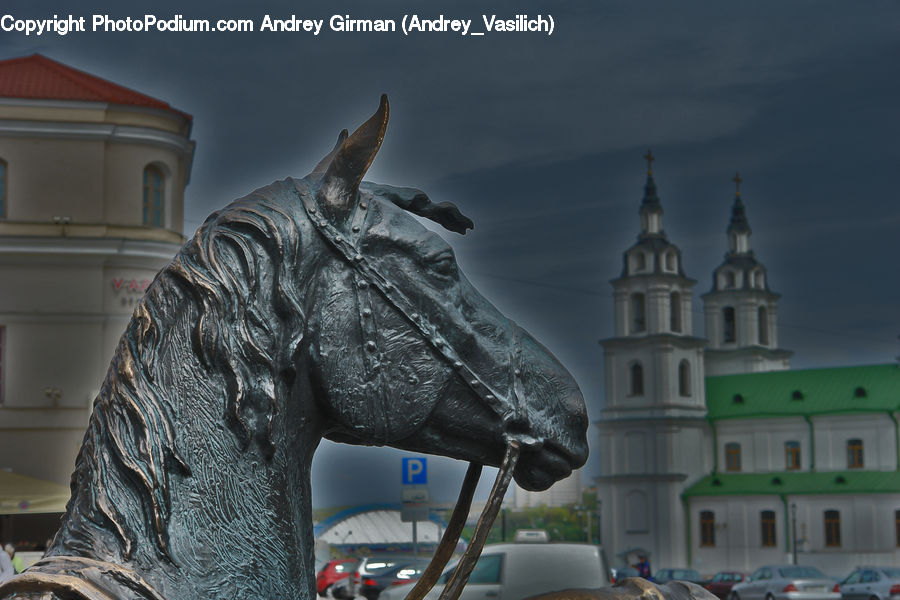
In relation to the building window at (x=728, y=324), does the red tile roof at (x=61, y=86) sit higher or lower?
lower

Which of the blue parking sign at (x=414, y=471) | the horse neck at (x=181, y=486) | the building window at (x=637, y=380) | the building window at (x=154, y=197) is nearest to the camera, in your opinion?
the horse neck at (x=181, y=486)

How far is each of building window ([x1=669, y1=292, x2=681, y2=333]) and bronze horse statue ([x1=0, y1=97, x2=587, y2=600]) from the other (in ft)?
209

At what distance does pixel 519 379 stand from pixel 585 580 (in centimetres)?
584

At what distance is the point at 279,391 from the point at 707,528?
61782mm

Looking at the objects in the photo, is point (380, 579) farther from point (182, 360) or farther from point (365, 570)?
point (182, 360)

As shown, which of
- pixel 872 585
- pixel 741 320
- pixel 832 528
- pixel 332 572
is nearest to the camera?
pixel 332 572

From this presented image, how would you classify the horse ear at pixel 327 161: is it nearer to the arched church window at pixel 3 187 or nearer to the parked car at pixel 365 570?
the arched church window at pixel 3 187

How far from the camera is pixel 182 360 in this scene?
1161mm

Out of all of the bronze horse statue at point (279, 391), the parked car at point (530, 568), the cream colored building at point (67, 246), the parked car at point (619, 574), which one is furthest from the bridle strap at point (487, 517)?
the cream colored building at point (67, 246)

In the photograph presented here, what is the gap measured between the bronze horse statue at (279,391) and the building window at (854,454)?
5981 centimetres

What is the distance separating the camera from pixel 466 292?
50.0 inches

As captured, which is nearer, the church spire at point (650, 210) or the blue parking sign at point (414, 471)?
the blue parking sign at point (414, 471)

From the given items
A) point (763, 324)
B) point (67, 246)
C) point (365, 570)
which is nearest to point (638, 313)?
point (763, 324)

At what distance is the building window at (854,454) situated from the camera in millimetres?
57406
